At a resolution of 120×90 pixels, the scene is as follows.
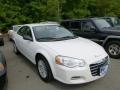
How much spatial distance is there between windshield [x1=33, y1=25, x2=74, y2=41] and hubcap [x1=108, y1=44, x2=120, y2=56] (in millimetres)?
2042

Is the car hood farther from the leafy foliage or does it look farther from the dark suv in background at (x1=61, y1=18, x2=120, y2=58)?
the leafy foliage

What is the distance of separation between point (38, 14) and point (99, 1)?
7.59m

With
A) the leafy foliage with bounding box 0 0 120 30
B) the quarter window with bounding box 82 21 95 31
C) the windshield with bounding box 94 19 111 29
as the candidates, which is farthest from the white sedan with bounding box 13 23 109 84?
the leafy foliage with bounding box 0 0 120 30

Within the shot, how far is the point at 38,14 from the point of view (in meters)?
16.2

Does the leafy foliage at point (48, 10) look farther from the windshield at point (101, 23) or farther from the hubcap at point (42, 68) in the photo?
the hubcap at point (42, 68)

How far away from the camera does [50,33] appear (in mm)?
→ 5059

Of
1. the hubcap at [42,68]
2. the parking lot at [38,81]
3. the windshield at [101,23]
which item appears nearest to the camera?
the parking lot at [38,81]

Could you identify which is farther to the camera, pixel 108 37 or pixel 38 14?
pixel 38 14

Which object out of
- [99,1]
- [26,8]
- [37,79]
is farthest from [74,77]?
[99,1]

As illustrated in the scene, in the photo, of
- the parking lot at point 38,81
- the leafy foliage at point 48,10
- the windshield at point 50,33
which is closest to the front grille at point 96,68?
the parking lot at point 38,81

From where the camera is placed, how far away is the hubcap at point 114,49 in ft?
20.7

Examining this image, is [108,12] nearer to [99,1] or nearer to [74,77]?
[99,1]

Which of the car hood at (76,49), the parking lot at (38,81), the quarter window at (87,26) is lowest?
the parking lot at (38,81)

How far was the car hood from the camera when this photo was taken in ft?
12.6
